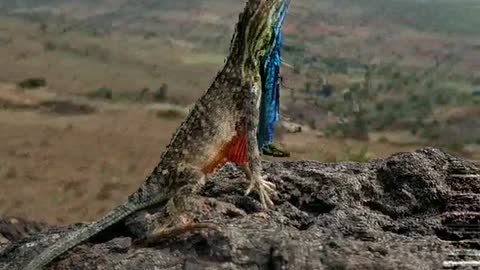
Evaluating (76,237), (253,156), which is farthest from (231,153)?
(76,237)

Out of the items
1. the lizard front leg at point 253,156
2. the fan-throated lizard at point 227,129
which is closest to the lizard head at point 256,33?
the fan-throated lizard at point 227,129

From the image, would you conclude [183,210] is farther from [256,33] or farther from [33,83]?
[33,83]

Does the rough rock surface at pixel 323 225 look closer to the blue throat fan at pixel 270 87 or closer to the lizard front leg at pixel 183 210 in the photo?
the lizard front leg at pixel 183 210

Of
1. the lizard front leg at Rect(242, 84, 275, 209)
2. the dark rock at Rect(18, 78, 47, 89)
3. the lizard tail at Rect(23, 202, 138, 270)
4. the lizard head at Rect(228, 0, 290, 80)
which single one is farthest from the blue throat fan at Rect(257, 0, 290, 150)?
the dark rock at Rect(18, 78, 47, 89)

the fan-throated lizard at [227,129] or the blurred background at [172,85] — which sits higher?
the fan-throated lizard at [227,129]

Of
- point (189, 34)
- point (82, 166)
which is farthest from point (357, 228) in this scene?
point (189, 34)

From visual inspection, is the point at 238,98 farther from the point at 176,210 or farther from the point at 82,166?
the point at 82,166
